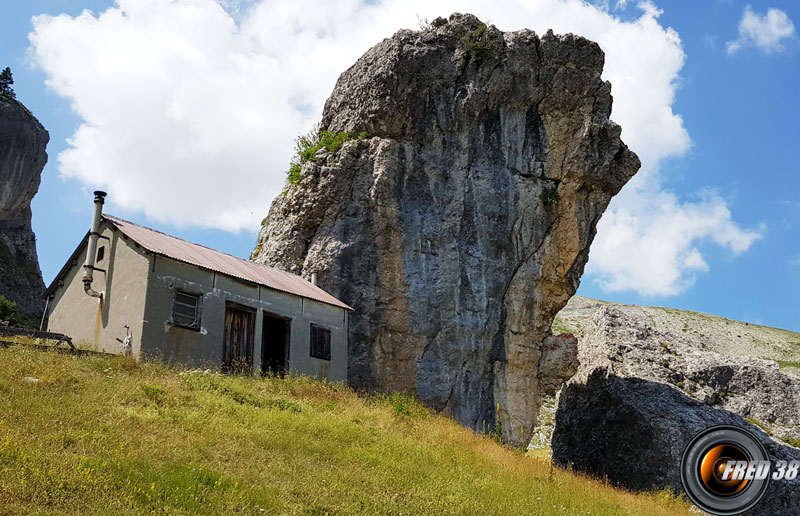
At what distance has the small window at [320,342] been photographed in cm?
2741

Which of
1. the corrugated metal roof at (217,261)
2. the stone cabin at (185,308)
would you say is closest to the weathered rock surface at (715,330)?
the corrugated metal roof at (217,261)

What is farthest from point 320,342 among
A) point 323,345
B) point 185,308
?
point 185,308

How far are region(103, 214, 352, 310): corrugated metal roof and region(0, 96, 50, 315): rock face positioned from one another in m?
66.8

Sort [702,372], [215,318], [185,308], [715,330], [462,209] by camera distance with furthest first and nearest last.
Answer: [715,330] < [462,209] < [702,372] < [215,318] < [185,308]

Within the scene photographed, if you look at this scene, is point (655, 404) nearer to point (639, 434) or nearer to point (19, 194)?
point (639, 434)

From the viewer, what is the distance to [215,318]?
2419 centimetres

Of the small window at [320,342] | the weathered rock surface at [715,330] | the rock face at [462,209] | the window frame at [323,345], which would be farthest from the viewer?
the weathered rock surface at [715,330]

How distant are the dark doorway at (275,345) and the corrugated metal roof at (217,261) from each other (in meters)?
1.35

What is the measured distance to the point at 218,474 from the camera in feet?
42.5

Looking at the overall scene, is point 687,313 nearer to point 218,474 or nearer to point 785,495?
point 785,495

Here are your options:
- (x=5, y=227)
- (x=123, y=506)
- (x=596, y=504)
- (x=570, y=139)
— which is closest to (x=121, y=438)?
(x=123, y=506)

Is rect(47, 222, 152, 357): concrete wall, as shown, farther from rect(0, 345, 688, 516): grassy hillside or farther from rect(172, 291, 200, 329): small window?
rect(0, 345, 688, 516): grassy hillside

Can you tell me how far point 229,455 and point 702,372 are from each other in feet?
79.8

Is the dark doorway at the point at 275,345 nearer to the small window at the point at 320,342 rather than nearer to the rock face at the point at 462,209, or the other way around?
the small window at the point at 320,342
